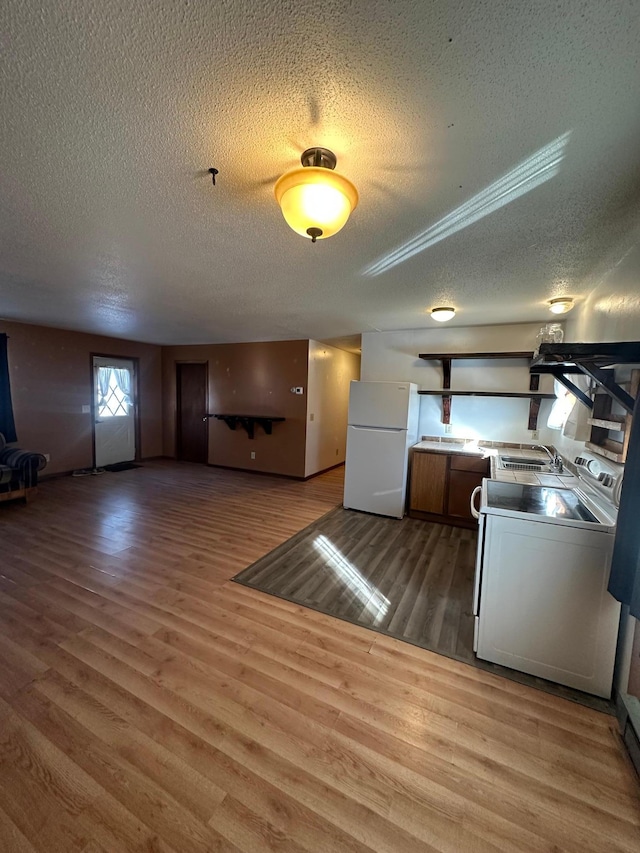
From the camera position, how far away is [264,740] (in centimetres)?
137

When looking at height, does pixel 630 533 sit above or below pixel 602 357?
below

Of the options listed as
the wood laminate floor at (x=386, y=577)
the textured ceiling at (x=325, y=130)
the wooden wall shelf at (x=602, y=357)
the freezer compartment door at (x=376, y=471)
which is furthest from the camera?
the freezer compartment door at (x=376, y=471)

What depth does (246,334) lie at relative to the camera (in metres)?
5.28

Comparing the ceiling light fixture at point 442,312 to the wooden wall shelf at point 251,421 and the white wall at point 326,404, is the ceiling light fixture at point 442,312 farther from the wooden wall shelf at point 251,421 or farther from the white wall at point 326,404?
the wooden wall shelf at point 251,421

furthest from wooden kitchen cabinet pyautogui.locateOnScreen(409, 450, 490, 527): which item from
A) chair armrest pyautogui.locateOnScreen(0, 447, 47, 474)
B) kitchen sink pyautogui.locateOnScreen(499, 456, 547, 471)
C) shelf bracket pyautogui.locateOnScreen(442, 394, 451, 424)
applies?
chair armrest pyautogui.locateOnScreen(0, 447, 47, 474)

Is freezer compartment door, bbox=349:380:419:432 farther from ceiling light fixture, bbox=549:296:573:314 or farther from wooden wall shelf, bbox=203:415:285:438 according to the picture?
wooden wall shelf, bbox=203:415:285:438

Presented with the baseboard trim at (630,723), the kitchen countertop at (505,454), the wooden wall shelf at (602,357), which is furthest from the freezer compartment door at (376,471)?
the baseboard trim at (630,723)

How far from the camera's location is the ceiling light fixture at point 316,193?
1250 millimetres

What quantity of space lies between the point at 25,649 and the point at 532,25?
128 inches

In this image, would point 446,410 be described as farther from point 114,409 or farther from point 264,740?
point 114,409

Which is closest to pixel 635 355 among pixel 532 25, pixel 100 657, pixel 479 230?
pixel 479 230

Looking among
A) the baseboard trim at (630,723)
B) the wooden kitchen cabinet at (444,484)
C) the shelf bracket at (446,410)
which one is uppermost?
the shelf bracket at (446,410)

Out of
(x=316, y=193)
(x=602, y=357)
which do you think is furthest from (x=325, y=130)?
(x=602, y=357)

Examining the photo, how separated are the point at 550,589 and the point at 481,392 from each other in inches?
108
